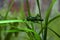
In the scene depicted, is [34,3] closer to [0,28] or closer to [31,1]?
[31,1]

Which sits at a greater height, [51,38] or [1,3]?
[1,3]

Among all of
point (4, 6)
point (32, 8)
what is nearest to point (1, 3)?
point (4, 6)

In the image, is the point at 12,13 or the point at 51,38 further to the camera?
the point at 12,13

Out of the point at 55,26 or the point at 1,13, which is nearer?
the point at 55,26

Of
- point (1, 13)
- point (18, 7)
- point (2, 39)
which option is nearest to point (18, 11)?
point (18, 7)

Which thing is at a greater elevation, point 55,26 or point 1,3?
point 1,3

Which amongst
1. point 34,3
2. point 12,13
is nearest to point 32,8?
point 34,3

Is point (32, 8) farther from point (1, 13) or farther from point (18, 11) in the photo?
point (1, 13)

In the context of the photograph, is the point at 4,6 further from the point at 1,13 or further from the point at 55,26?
the point at 55,26
